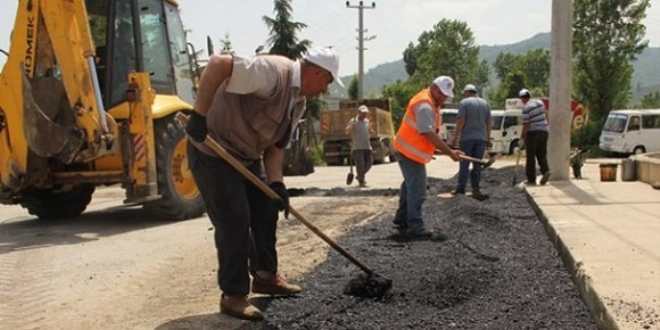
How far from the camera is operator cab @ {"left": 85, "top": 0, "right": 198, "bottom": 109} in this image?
8.31m

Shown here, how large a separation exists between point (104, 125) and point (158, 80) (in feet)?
5.42

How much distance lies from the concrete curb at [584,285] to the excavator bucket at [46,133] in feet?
16.1

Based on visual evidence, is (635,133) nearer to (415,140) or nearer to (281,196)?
Result: (415,140)

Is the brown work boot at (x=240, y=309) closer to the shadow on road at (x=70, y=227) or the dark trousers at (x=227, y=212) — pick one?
the dark trousers at (x=227, y=212)

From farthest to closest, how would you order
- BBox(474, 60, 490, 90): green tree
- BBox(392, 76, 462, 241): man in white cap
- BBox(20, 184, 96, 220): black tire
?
BBox(474, 60, 490, 90): green tree, BBox(20, 184, 96, 220): black tire, BBox(392, 76, 462, 241): man in white cap

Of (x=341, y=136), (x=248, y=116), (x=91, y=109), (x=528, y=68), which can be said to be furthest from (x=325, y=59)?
(x=528, y=68)

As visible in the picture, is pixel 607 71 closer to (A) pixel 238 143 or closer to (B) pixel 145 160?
(B) pixel 145 160

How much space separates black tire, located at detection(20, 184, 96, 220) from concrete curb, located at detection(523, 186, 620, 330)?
6006 mm

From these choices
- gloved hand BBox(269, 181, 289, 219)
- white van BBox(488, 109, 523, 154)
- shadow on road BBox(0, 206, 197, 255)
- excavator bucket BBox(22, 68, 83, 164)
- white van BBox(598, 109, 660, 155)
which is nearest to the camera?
gloved hand BBox(269, 181, 289, 219)

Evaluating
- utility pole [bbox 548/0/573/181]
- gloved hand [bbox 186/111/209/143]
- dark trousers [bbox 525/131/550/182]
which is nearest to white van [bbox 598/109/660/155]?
dark trousers [bbox 525/131/550/182]

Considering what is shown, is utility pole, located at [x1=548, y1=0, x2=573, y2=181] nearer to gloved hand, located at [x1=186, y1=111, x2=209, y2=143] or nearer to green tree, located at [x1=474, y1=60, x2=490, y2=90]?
gloved hand, located at [x1=186, y1=111, x2=209, y2=143]

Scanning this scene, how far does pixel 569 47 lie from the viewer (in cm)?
1025

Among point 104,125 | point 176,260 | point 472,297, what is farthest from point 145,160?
point 472,297

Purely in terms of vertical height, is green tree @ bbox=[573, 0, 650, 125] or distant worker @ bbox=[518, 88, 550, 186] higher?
green tree @ bbox=[573, 0, 650, 125]
